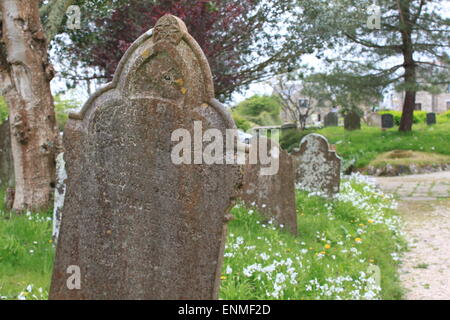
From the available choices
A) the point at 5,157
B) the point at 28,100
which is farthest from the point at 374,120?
the point at 28,100

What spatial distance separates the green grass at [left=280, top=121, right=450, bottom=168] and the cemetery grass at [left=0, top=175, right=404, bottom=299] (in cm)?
888

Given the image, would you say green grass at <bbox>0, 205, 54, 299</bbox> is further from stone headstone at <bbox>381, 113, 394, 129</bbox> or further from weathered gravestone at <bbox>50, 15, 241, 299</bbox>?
stone headstone at <bbox>381, 113, 394, 129</bbox>

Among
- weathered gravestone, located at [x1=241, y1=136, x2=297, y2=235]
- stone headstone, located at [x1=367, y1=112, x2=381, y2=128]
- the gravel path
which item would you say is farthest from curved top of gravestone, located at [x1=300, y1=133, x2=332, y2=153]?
stone headstone, located at [x1=367, y1=112, x2=381, y2=128]

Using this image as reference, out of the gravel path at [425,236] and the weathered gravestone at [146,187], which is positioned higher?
the weathered gravestone at [146,187]

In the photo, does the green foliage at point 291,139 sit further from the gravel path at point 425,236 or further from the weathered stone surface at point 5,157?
the weathered stone surface at point 5,157

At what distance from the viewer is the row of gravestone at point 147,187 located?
10.1 feet

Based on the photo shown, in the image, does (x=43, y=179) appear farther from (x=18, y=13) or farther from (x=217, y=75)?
(x=217, y=75)

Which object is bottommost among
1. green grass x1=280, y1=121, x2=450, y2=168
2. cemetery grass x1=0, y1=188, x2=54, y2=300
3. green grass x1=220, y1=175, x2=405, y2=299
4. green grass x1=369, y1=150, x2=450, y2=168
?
green grass x1=220, y1=175, x2=405, y2=299

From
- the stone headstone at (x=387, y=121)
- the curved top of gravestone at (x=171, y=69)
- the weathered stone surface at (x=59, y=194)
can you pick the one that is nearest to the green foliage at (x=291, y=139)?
the stone headstone at (x=387, y=121)

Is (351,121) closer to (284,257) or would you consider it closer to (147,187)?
(284,257)

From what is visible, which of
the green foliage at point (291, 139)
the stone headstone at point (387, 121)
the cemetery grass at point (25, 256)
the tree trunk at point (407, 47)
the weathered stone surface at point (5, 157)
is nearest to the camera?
the cemetery grass at point (25, 256)

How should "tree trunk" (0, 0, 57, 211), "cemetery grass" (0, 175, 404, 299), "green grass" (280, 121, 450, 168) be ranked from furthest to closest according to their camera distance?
1. "green grass" (280, 121, 450, 168)
2. "tree trunk" (0, 0, 57, 211)
3. "cemetery grass" (0, 175, 404, 299)

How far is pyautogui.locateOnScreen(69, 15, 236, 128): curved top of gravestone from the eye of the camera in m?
3.10
